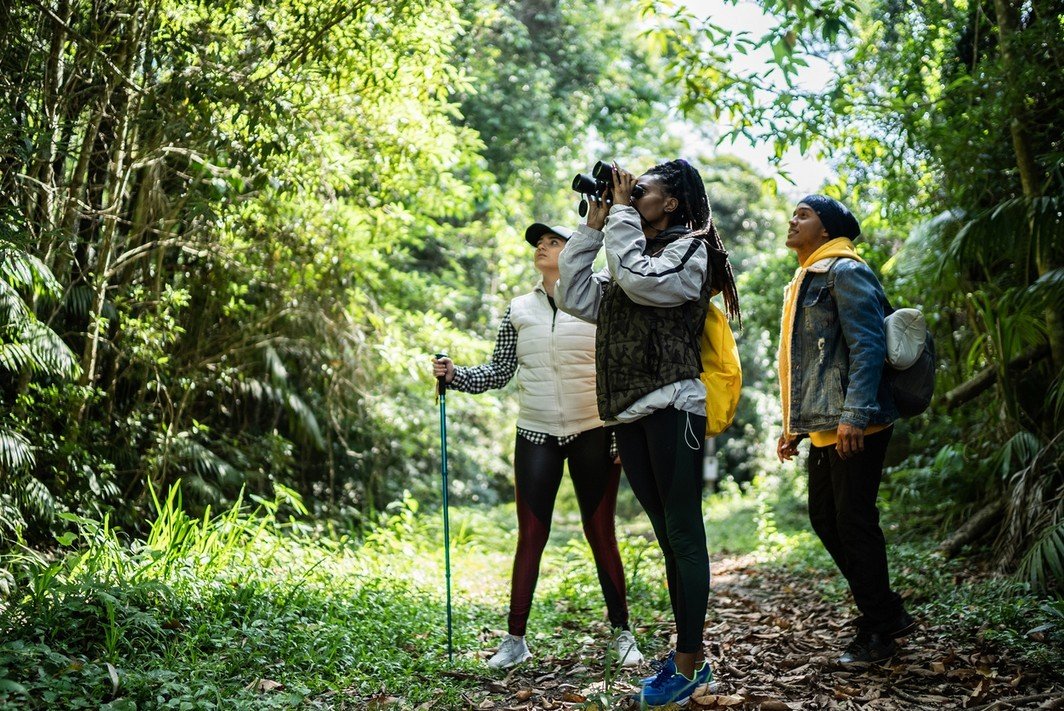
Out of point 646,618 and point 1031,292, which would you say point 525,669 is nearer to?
point 646,618

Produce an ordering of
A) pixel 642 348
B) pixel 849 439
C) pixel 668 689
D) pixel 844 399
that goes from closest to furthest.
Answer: pixel 668 689
pixel 642 348
pixel 849 439
pixel 844 399

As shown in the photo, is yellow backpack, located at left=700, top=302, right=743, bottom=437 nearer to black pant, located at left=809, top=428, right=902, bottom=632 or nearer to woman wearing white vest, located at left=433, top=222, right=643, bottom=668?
black pant, located at left=809, top=428, right=902, bottom=632

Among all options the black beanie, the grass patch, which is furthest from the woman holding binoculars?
the grass patch

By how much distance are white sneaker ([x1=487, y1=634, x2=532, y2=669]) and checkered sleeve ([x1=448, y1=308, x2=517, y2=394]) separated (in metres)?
1.15

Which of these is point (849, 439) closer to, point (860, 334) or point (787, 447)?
point (860, 334)

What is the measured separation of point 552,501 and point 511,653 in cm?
68

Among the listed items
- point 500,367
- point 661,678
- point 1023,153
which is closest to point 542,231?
point 500,367

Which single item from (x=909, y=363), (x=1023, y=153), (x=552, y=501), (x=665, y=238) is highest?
(x=1023, y=153)

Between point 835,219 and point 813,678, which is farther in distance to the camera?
point 835,219

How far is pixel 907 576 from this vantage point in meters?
4.90

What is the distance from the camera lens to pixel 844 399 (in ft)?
10.9

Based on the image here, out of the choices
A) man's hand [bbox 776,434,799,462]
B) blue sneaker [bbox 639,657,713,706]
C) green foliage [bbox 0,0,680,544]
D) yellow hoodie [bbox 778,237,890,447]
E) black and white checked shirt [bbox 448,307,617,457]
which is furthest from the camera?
green foliage [bbox 0,0,680,544]

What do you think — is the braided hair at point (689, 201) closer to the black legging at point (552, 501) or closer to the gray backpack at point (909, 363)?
the gray backpack at point (909, 363)

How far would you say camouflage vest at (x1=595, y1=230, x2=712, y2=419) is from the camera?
3043 millimetres
